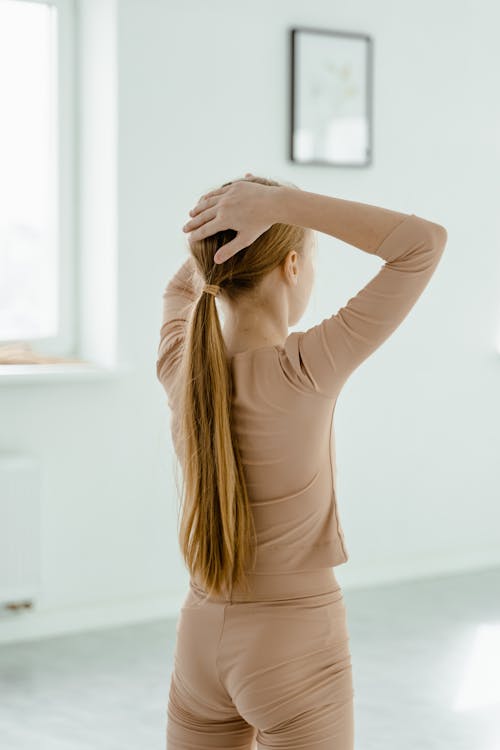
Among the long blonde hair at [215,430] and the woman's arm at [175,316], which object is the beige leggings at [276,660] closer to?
the long blonde hair at [215,430]

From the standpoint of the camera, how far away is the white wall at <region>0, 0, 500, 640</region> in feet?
11.1

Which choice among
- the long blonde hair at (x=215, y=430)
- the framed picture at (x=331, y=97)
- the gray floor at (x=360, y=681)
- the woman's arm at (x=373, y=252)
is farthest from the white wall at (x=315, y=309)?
the woman's arm at (x=373, y=252)

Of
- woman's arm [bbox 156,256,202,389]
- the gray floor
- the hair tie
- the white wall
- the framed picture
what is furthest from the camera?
the framed picture

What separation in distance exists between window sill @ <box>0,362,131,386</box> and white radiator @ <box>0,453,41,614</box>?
253 millimetres

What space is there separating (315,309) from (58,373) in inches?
40.1

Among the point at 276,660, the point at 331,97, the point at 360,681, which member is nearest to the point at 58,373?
the point at 360,681

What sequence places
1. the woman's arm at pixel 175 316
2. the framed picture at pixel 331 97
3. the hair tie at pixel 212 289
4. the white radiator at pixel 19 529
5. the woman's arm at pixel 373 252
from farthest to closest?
1. the framed picture at pixel 331 97
2. the white radiator at pixel 19 529
3. the woman's arm at pixel 175 316
4. the hair tie at pixel 212 289
5. the woman's arm at pixel 373 252

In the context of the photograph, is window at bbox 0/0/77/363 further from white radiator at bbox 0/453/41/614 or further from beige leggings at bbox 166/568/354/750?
beige leggings at bbox 166/568/354/750

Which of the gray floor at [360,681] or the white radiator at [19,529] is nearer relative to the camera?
the gray floor at [360,681]

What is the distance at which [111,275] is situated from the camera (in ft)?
11.1

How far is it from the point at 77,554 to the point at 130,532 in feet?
0.65

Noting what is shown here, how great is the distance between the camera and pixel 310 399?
3.99ft

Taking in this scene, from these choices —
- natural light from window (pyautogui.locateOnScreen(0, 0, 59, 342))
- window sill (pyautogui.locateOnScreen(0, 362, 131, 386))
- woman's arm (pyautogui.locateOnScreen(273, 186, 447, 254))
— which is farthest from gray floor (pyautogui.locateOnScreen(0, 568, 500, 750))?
woman's arm (pyautogui.locateOnScreen(273, 186, 447, 254))

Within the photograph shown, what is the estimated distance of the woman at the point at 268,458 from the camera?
1.18m
